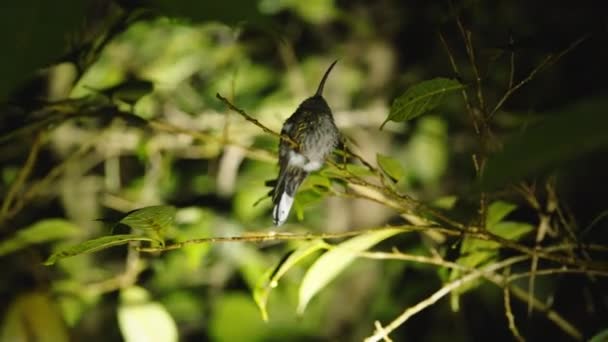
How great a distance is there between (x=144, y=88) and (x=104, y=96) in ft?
0.34

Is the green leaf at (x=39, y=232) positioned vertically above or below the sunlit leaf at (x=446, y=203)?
below

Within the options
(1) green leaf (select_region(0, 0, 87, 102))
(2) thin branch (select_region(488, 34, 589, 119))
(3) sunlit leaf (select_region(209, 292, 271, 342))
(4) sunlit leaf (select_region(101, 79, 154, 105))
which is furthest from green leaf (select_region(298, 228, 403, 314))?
(3) sunlit leaf (select_region(209, 292, 271, 342))

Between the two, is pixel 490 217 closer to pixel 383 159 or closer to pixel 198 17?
pixel 383 159

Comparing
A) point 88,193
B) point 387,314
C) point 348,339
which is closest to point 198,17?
point 88,193

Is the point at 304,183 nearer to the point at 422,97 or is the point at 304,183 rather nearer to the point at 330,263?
the point at 330,263

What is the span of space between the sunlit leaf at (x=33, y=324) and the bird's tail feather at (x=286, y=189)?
0.50m

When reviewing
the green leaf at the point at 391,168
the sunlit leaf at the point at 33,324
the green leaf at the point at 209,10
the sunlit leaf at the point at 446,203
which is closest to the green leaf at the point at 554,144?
the green leaf at the point at 209,10

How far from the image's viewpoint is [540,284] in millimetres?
2043

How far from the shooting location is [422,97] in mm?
602

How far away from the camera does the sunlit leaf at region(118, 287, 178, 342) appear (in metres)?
0.94

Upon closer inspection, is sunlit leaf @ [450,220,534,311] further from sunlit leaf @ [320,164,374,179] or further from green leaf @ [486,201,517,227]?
sunlit leaf @ [320,164,374,179]

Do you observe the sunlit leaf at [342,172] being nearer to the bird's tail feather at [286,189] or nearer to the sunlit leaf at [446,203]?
the bird's tail feather at [286,189]

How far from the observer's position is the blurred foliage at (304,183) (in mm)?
685

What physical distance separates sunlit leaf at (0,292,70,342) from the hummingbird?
19.3 inches
